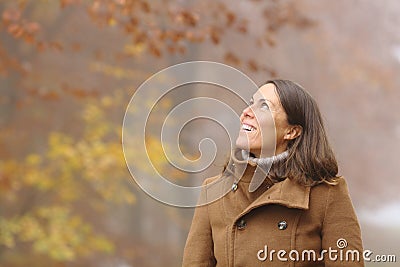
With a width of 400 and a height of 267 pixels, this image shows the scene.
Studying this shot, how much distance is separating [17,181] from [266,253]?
662 cm

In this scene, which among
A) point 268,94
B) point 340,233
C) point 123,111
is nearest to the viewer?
point 340,233

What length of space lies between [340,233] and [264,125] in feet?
1.09

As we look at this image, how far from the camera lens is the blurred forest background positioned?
7832 millimetres

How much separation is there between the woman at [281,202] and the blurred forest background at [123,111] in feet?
18.9

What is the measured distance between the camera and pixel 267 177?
162 centimetres

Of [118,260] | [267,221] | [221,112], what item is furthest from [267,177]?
[118,260]

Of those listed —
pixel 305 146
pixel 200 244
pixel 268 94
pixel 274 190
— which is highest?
pixel 268 94

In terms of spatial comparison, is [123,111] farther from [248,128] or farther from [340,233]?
[340,233]

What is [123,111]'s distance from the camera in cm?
846

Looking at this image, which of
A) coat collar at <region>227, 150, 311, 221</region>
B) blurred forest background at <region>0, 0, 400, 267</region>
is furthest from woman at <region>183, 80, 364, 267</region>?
blurred forest background at <region>0, 0, 400, 267</region>

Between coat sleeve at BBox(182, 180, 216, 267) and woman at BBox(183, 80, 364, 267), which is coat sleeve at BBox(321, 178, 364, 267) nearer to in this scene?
woman at BBox(183, 80, 364, 267)

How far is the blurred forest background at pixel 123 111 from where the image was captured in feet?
25.7

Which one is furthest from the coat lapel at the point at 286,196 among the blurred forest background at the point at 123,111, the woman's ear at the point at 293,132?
the blurred forest background at the point at 123,111

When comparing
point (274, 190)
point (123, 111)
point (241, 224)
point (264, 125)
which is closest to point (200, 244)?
point (241, 224)
